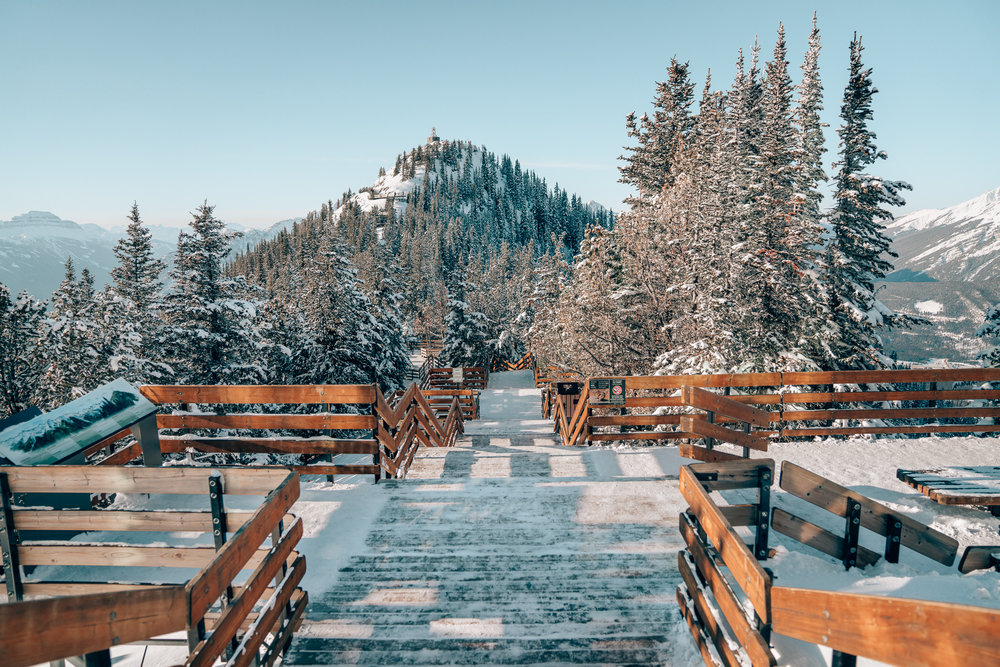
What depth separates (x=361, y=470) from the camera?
6855 millimetres

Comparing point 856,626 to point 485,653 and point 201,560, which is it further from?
point 201,560

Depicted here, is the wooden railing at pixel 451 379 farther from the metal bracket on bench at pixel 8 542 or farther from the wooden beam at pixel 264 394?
the metal bracket on bench at pixel 8 542

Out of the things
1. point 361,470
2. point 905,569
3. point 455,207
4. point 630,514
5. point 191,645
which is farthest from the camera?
point 455,207

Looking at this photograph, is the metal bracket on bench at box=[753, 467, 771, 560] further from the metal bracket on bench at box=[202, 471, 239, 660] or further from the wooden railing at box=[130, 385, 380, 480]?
the wooden railing at box=[130, 385, 380, 480]

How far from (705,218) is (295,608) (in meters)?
14.6

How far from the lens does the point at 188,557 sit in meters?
3.77

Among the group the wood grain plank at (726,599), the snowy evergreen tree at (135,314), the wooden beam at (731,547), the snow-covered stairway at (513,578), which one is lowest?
the snow-covered stairway at (513,578)

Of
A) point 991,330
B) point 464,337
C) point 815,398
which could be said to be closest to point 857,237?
point 991,330

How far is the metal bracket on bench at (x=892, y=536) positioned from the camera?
452 centimetres

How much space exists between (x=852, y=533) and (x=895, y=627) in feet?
10.7

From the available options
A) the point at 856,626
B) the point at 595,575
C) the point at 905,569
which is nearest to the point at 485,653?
the point at 595,575

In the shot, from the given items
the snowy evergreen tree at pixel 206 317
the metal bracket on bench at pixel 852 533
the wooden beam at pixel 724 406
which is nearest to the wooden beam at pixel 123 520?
the metal bracket on bench at pixel 852 533

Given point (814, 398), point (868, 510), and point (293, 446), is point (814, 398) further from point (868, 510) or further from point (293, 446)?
point (293, 446)

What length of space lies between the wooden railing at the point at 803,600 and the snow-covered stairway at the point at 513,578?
24.6 inches
